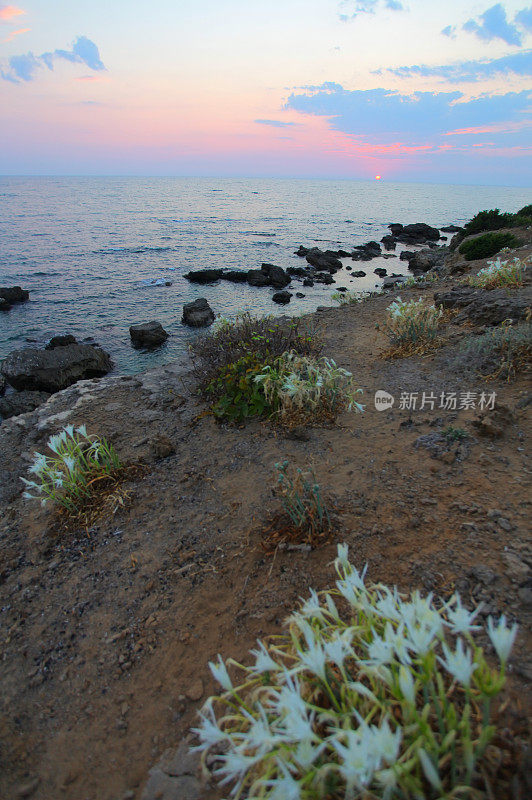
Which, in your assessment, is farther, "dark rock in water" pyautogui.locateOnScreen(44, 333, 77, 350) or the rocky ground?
"dark rock in water" pyautogui.locateOnScreen(44, 333, 77, 350)

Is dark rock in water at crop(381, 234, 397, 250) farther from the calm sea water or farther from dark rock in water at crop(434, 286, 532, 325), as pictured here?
dark rock in water at crop(434, 286, 532, 325)

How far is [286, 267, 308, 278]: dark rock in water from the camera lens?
65.9 ft

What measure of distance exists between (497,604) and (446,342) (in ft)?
16.0

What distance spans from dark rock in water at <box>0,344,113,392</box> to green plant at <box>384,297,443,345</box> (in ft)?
24.4

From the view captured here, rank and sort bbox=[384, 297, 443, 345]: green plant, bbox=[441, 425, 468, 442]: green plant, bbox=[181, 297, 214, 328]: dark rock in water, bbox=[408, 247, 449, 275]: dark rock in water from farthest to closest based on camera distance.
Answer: bbox=[408, 247, 449, 275]: dark rock in water
bbox=[181, 297, 214, 328]: dark rock in water
bbox=[384, 297, 443, 345]: green plant
bbox=[441, 425, 468, 442]: green plant

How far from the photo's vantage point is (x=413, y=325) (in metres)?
6.42

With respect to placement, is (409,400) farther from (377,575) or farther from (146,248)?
(146,248)

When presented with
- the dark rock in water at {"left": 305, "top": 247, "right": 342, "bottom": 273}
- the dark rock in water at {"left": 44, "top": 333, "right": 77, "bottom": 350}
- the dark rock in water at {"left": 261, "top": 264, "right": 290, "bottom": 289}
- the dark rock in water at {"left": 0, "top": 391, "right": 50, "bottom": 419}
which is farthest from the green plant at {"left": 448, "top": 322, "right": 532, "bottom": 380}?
the dark rock in water at {"left": 305, "top": 247, "right": 342, "bottom": 273}

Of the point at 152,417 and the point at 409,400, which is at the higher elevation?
the point at 409,400

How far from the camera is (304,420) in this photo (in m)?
4.41

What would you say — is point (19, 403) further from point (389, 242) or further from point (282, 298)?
point (389, 242)

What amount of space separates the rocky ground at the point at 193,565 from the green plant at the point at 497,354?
245mm

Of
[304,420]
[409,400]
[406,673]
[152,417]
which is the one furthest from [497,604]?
[152,417]

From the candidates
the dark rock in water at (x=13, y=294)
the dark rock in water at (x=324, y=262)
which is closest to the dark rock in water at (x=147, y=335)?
the dark rock in water at (x=13, y=294)
